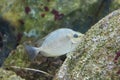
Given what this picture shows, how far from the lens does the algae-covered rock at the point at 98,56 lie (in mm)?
2609

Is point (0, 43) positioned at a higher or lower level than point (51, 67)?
higher

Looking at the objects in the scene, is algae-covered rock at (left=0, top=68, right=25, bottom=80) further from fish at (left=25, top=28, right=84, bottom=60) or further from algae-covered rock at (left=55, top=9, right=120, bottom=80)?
algae-covered rock at (left=55, top=9, right=120, bottom=80)

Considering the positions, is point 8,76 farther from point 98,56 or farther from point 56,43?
point 98,56

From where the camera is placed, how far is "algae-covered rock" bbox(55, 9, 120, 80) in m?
2.61

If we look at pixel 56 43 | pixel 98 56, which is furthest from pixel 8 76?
pixel 98 56

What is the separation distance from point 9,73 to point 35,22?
81.7 inches

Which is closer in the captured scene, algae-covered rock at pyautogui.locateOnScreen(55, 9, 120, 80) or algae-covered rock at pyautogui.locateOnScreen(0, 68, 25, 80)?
algae-covered rock at pyautogui.locateOnScreen(55, 9, 120, 80)

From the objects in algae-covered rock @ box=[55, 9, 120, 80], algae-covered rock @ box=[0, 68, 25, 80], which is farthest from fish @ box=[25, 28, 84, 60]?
algae-covered rock @ box=[55, 9, 120, 80]

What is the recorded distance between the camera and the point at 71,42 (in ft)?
12.5

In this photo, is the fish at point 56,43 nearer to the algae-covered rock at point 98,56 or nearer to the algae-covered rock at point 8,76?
the algae-covered rock at point 8,76

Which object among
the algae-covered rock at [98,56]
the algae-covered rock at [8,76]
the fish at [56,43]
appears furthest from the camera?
the fish at [56,43]

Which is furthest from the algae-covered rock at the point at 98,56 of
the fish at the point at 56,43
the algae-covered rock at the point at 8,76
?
the fish at the point at 56,43

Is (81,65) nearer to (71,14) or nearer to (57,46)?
(57,46)

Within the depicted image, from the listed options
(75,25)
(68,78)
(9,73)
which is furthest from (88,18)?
(68,78)
